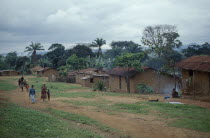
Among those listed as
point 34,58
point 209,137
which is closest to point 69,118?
point 209,137

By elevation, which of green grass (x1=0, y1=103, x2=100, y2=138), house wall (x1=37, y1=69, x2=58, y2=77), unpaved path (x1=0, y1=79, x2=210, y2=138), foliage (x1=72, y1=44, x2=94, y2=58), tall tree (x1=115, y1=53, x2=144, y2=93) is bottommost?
unpaved path (x1=0, y1=79, x2=210, y2=138)

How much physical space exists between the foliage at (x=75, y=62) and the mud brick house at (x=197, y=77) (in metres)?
29.3

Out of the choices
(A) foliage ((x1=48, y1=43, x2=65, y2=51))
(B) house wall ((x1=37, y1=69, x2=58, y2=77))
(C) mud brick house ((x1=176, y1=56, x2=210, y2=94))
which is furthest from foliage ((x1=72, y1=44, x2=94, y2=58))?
(C) mud brick house ((x1=176, y1=56, x2=210, y2=94))

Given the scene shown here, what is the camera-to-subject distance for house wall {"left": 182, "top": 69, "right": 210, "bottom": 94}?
17681 millimetres

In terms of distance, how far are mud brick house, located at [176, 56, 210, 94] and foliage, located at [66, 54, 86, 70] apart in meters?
29.3

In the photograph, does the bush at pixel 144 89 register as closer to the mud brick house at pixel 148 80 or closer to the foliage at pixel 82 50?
the mud brick house at pixel 148 80

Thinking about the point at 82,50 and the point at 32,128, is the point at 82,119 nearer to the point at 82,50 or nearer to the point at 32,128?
the point at 32,128

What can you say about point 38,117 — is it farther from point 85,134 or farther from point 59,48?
point 59,48

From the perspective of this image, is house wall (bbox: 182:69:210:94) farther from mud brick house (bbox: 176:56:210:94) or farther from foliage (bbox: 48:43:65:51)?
foliage (bbox: 48:43:65:51)

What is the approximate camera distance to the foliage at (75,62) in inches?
1847

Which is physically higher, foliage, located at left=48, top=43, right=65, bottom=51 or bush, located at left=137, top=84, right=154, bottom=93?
foliage, located at left=48, top=43, right=65, bottom=51

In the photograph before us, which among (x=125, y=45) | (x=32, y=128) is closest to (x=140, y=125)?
(x=32, y=128)

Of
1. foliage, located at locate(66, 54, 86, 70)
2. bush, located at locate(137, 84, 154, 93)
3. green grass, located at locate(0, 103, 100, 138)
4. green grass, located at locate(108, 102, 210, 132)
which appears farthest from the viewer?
foliage, located at locate(66, 54, 86, 70)

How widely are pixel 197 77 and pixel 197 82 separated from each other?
44cm
